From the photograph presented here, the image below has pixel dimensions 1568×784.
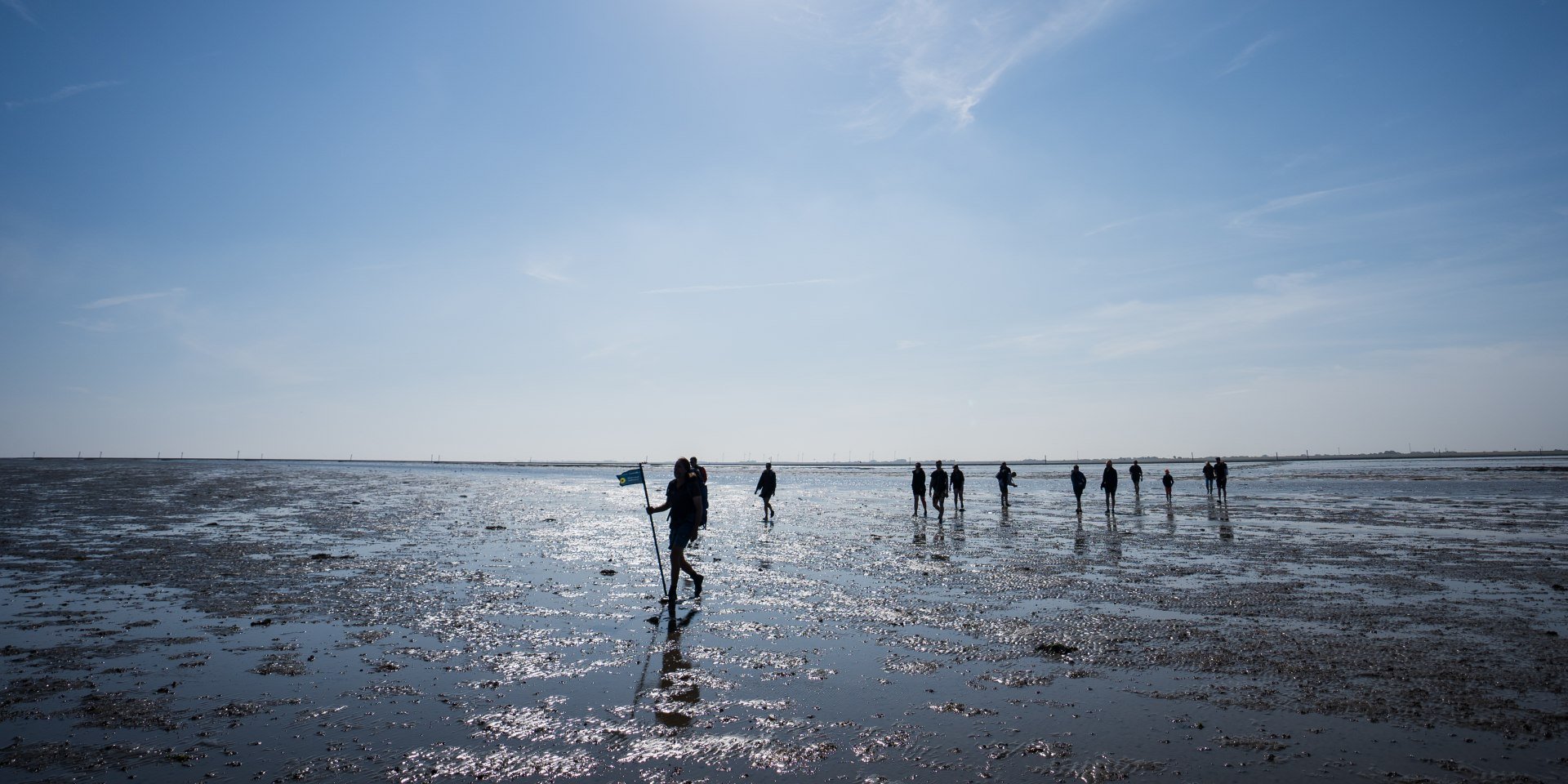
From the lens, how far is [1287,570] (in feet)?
44.5

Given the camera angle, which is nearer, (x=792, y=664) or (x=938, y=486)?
(x=792, y=664)

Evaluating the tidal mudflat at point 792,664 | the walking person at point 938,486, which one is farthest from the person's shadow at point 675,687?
the walking person at point 938,486

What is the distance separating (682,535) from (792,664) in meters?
3.79

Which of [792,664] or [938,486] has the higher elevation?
[938,486]

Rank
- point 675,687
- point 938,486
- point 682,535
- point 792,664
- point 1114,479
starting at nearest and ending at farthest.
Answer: point 675,687
point 792,664
point 682,535
point 938,486
point 1114,479

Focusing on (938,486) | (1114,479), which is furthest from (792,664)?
(1114,479)

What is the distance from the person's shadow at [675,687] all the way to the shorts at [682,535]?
1.92 m

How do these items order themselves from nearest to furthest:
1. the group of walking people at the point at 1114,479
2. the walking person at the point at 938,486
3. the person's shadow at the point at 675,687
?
the person's shadow at the point at 675,687 < the walking person at the point at 938,486 < the group of walking people at the point at 1114,479

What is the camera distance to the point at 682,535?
1109 cm

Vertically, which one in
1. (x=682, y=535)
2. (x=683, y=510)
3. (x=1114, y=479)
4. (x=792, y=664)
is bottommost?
(x=792, y=664)

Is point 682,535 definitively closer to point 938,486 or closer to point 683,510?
point 683,510

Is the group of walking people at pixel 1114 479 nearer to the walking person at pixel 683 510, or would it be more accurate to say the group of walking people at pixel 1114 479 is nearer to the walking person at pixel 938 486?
the walking person at pixel 938 486

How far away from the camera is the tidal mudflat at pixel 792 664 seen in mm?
5254

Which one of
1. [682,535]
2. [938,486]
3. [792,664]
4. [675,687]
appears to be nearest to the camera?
[675,687]
